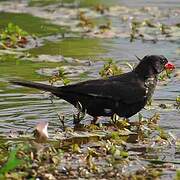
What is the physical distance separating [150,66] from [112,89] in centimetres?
65

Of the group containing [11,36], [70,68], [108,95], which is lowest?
[70,68]

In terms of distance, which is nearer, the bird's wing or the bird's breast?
the bird's wing

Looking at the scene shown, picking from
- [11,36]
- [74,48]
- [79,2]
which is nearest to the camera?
[11,36]

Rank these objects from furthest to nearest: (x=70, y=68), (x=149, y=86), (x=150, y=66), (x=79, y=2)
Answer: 1. (x=79, y=2)
2. (x=70, y=68)
3. (x=150, y=66)
4. (x=149, y=86)

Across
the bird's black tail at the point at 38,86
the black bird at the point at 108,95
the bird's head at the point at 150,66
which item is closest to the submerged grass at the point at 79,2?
the bird's head at the point at 150,66

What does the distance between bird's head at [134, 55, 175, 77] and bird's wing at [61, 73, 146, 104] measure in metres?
0.26

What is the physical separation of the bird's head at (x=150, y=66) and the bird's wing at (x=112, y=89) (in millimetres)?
258

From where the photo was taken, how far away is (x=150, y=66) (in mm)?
8523

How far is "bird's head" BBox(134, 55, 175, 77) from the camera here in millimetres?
8461

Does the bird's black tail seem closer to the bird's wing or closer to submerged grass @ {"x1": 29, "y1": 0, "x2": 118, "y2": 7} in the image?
the bird's wing

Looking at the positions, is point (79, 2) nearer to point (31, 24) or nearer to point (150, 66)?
point (31, 24)

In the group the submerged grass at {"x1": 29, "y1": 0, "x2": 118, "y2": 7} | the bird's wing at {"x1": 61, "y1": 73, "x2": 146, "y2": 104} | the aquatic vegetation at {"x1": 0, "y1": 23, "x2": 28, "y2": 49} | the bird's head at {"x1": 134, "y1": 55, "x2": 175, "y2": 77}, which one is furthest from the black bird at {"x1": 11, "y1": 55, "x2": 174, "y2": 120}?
the submerged grass at {"x1": 29, "y1": 0, "x2": 118, "y2": 7}

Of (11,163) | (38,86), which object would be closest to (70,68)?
(38,86)

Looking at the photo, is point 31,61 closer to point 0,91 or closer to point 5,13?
point 0,91
